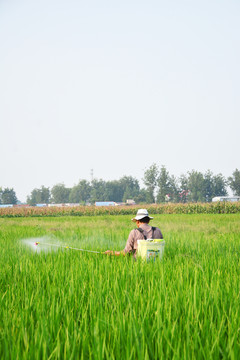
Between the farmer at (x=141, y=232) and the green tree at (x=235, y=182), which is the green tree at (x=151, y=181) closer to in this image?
the green tree at (x=235, y=182)

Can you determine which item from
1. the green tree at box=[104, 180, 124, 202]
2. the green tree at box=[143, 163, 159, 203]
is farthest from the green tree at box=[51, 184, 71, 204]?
the green tree at box=[143, 163, 159, 203]

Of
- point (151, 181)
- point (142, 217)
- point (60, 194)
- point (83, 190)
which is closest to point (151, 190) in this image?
point (151, 181)

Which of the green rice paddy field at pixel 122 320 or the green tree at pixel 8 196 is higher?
the green tree at pixel 8 196

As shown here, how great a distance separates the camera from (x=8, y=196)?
10688 centimetres

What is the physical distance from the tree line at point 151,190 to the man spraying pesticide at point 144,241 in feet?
213

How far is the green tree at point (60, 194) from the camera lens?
119875 mm

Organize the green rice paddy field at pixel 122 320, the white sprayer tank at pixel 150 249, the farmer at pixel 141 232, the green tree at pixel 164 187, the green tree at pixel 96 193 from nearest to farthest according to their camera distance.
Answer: the green rice paddy field at pixel 122 320, the white sprayer tank at pixel 150 249, the farmer at pixel 141 232, the green tree at pixel 164 187, the green tree at pixel 96 193

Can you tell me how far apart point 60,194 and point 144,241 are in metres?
119

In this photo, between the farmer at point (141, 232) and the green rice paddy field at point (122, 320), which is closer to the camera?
the green rice paddy field at point (122, 320)

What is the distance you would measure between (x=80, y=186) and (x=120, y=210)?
7332 cm

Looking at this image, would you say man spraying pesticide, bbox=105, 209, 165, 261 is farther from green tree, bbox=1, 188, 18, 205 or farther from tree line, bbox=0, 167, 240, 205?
green tree, bbox=1, 188, 18, 205

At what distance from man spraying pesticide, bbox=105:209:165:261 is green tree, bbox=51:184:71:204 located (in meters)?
117

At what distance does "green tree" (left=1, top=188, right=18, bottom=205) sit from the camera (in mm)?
106062

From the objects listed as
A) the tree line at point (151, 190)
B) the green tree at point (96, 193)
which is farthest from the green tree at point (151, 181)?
the green tree at point (96, 193)
